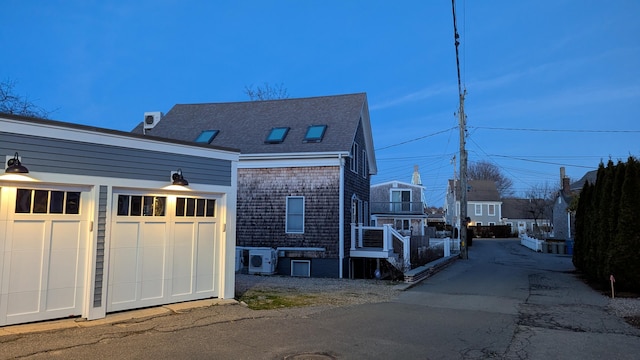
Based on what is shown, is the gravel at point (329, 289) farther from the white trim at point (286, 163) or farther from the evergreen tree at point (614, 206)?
the evergreen tree at point (614, 206)

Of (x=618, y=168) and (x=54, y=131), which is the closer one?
(x=54, y=131)

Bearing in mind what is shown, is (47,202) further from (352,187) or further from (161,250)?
(352,187)

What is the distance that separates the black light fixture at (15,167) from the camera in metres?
6.92

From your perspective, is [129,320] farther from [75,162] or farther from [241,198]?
[241,198]

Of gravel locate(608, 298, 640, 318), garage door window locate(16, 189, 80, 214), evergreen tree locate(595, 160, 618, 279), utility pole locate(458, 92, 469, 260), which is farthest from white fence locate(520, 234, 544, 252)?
garage door window locate(16, 189, 80, 214)

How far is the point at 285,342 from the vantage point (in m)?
6.83

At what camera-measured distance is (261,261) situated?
16.4m

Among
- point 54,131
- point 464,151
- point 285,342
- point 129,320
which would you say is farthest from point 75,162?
point 464,151

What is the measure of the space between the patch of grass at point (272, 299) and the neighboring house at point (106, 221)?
0.77 m

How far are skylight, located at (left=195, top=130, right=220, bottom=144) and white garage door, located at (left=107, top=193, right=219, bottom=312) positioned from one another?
9.74 metres

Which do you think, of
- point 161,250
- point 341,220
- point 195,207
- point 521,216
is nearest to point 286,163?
point 341,220

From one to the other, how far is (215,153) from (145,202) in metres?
1.82

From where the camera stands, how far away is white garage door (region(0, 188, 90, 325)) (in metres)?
7.20

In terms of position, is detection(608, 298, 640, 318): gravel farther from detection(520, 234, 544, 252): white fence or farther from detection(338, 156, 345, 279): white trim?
detection(520, 234, 544, 252): white fence
